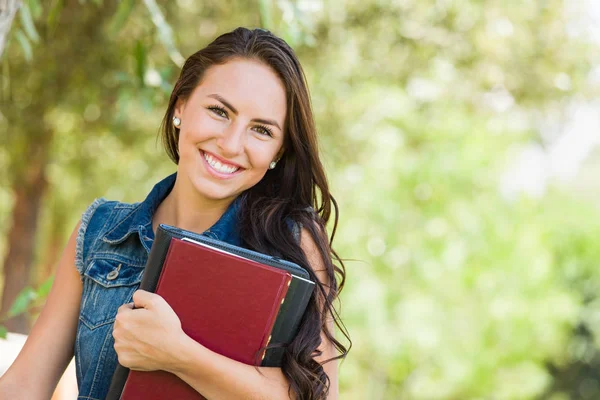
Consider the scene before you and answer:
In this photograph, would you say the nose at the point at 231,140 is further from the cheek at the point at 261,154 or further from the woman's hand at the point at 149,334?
the woman's hand at the point at 149,334

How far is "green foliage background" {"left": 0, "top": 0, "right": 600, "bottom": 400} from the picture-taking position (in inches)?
272

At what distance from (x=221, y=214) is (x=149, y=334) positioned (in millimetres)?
604

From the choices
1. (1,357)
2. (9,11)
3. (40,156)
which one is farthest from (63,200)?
(9,11)

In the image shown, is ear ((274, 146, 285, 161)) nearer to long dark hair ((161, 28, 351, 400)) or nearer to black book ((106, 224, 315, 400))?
long dark hair ((161, 28, 351, 400))

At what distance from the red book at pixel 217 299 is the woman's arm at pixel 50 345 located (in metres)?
0.47

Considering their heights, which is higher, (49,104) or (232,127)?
(232,127)

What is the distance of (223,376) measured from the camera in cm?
188

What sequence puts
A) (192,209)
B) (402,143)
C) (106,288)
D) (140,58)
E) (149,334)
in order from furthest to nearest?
(402,143) < (140,58) < (192,209) < (106,288) < (149,334)

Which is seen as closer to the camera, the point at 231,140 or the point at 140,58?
the point at 231,140

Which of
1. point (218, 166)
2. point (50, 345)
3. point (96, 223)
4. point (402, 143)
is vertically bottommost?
point (50, 345)

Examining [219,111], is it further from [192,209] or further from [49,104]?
[49,104]

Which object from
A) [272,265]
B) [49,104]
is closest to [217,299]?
[272,265]

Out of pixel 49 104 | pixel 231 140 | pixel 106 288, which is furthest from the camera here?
pixel 49 104

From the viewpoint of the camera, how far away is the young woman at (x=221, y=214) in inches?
86.3
